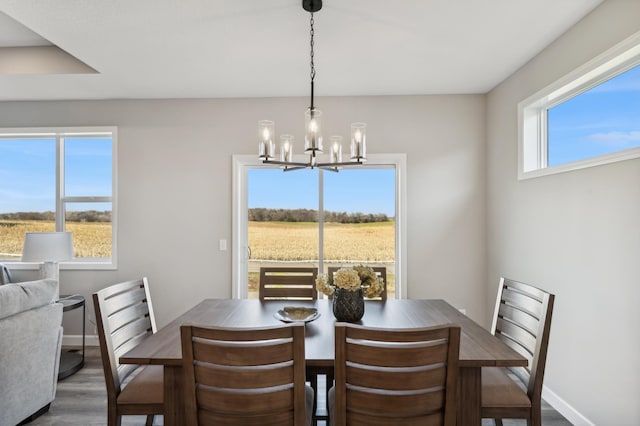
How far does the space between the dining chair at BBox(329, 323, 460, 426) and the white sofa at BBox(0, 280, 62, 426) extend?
202 cm

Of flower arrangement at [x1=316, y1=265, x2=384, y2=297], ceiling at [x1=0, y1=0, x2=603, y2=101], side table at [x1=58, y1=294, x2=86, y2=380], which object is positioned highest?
ceiling at [x1=0, y1=0, x2=603, y2=101]

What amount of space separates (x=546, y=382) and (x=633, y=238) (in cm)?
136

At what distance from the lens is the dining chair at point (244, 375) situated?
1227 millimetres

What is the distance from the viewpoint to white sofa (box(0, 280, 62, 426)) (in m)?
2.03

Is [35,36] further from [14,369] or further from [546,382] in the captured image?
[546,382]

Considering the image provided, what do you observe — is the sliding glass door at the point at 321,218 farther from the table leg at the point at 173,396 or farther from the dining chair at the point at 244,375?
the dining chair at the point at 244,375

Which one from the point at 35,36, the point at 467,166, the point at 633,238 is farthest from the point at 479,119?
the point at 35,36

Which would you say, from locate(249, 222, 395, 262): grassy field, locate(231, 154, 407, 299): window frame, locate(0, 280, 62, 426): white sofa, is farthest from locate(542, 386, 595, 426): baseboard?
locate(0, 280, 62, 426): white sofa

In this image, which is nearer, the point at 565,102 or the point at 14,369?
the point at 14,369

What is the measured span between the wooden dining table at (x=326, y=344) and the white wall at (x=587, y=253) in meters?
0.82

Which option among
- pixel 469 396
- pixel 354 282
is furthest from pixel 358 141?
pixel 469 396

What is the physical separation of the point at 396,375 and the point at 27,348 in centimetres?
228

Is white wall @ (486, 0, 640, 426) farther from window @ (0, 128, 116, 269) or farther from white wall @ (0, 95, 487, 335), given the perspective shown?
window @ (0, 128, 116, 269)

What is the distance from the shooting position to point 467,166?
3535 mm
